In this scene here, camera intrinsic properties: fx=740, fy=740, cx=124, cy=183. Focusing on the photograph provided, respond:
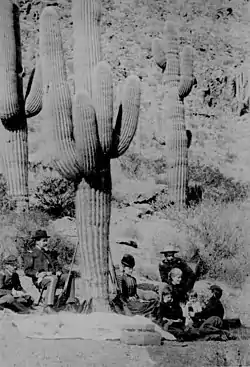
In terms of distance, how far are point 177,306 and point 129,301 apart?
26.6 inches

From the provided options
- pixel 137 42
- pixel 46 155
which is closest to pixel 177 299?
pixel 46 155

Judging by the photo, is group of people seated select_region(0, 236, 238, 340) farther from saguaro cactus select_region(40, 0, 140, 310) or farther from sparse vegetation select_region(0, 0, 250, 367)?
sparse vegetation select_region(0, 0, 250, 367)

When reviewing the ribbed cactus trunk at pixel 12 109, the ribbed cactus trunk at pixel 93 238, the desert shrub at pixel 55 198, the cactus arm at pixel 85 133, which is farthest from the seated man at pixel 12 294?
the desert shrub at pixel 55 198

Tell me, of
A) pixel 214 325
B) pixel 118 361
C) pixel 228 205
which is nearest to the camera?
pixel 118 361

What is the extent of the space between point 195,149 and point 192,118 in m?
2.04

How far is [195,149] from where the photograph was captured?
69.7 ft

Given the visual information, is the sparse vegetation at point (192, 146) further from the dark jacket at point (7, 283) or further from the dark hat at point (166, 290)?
the dark jacket at point (7, 283)

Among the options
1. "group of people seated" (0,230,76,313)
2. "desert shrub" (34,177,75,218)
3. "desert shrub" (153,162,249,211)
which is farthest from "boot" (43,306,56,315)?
"desert shrub" (153,162,249,211)

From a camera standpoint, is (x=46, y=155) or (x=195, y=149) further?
(x=195, y=149)

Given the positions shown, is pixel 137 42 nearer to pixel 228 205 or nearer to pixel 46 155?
pixel 46 155

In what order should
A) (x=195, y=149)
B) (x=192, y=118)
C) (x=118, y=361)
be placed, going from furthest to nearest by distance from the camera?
1. (x=192, y=118)
2. (x=195, y=149)
3. (x=118, y=361)

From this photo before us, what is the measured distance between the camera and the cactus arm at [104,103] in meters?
8.87

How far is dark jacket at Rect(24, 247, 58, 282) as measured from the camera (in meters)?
9.33

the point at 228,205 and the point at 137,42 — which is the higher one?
the point at 137,42
